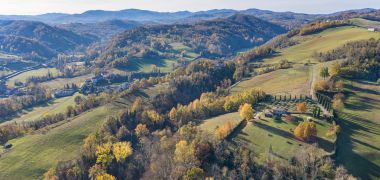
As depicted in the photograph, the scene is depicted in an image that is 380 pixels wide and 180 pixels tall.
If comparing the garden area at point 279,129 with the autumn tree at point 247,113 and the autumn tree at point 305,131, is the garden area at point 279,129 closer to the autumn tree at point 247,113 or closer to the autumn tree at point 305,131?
the autumn tree at point 305,131

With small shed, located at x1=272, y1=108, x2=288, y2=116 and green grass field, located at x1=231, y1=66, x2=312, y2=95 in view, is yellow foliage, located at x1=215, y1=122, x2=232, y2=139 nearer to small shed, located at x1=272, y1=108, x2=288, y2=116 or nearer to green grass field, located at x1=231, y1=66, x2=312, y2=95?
small shed, located at x1=272, y1=108, x2=288, y2=116

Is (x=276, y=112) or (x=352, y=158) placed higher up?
(x=276, y=112)

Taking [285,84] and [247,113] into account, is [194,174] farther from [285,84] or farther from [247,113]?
[285,84]

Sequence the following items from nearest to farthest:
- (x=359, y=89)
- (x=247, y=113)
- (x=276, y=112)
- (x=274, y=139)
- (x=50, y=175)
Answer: (x=50, y=175) → (x=274, y=139) → (x=276, y=112) → (x=247, y=113) → (x=359, y=89)

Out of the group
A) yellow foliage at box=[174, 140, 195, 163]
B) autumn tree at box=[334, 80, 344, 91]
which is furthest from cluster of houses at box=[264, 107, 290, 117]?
yellow foliage at box=[174, 140, 195, 163]

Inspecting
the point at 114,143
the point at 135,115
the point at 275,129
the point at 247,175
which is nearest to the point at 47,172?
the point at 114,143

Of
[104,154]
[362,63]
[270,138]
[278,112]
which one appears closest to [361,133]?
[278,112]

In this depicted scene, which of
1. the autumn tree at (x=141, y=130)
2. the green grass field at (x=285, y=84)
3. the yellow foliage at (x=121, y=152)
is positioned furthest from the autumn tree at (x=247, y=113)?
the yellow foliage at (x=121, y=152)
